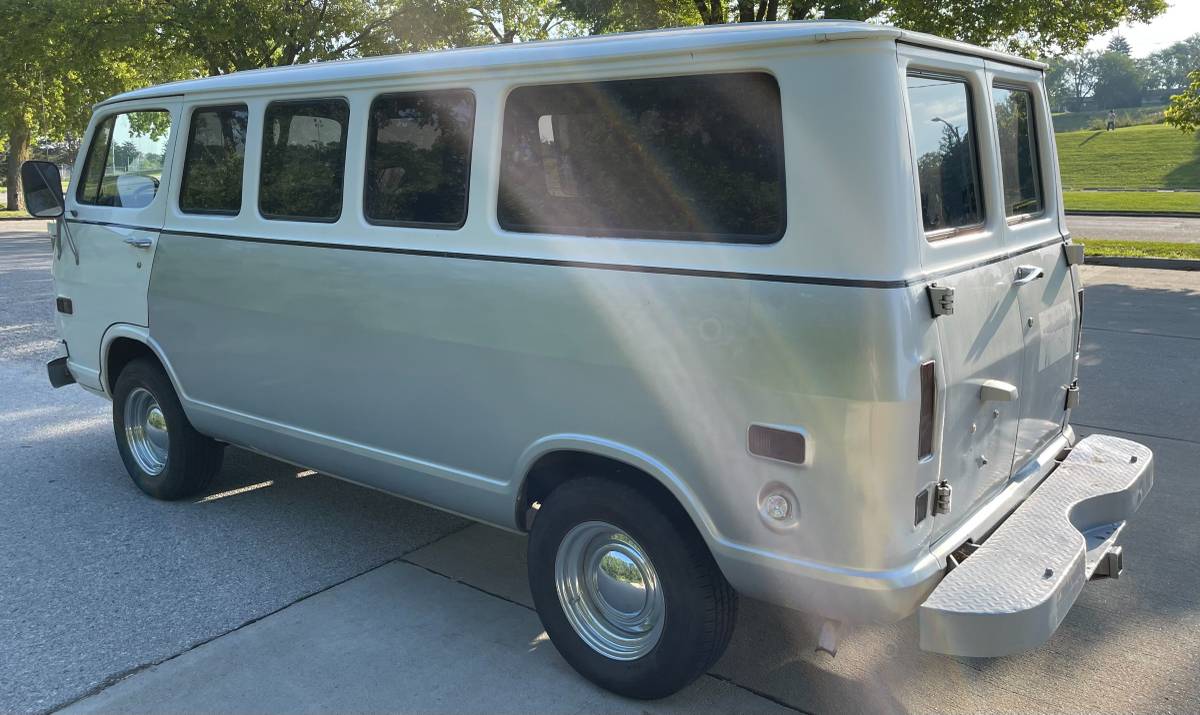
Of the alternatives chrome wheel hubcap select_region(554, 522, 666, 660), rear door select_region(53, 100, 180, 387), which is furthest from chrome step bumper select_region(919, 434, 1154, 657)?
rear door select_region(53, 100, 180, 387)

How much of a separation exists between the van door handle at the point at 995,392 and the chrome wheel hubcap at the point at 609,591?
4.00 feet

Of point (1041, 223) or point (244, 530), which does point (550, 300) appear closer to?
point (1041, 223)

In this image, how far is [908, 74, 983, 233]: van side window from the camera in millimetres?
2963

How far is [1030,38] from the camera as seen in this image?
1523 centimetres

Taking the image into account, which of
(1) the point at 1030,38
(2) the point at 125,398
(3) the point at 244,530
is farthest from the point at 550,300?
(1) the point at 1030,38

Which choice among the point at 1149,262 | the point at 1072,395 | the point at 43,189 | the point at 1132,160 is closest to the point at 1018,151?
the point at 1072,395

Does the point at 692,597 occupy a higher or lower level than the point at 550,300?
lower

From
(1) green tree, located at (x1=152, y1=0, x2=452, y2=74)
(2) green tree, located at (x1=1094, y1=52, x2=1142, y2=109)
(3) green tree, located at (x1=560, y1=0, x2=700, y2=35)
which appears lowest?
(3) green tree, located at (x1=560, y1=0, x2=700, y2=35)

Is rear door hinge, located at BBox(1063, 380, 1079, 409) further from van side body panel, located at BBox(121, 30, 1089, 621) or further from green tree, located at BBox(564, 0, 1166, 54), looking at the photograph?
green tree, located at BBox(564, 0, 1166, 54)

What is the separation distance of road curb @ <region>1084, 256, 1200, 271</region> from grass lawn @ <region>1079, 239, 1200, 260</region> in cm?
17

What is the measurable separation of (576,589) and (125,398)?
324 cm

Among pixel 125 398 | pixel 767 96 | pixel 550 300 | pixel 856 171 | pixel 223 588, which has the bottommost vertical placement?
pixel 223 588

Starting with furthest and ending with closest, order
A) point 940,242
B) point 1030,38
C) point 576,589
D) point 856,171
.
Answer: point 1030,38, point 576,589, point 940,242, point 856,171

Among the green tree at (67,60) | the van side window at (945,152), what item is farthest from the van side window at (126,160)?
the green tree at (67,60)
